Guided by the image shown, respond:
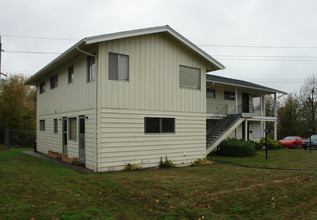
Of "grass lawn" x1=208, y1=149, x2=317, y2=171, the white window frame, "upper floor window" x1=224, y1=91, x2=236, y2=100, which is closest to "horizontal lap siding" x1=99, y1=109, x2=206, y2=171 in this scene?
the white window frame

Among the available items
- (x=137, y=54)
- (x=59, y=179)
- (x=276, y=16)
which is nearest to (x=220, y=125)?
(x=276, y=16)

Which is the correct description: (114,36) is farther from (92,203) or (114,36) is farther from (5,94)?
(5,94)

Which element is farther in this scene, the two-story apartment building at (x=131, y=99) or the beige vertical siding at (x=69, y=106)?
the beige vertical siding at (x=69, y=106)

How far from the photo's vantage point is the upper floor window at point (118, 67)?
1123 centimetres

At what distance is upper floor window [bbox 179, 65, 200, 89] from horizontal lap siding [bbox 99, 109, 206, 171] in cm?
158

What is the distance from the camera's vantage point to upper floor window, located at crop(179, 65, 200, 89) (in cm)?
1374

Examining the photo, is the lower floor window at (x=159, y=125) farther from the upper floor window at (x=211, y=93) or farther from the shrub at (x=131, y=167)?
the upper floor window at (x=211, y=93)

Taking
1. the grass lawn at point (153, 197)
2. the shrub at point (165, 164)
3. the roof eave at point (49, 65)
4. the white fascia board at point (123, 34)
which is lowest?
the shrub at point (165, 164)

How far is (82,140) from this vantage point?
1230 centimetres

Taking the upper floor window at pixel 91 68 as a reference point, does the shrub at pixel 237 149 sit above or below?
below

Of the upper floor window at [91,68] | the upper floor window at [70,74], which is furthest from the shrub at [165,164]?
the upper floor window at [70,74]

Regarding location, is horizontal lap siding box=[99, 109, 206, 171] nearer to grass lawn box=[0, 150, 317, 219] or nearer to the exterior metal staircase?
grass lawn box=[0, 150, 317, 219]

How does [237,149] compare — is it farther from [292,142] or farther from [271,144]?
[292,142]

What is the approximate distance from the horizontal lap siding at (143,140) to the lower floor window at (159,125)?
20 centimetres
